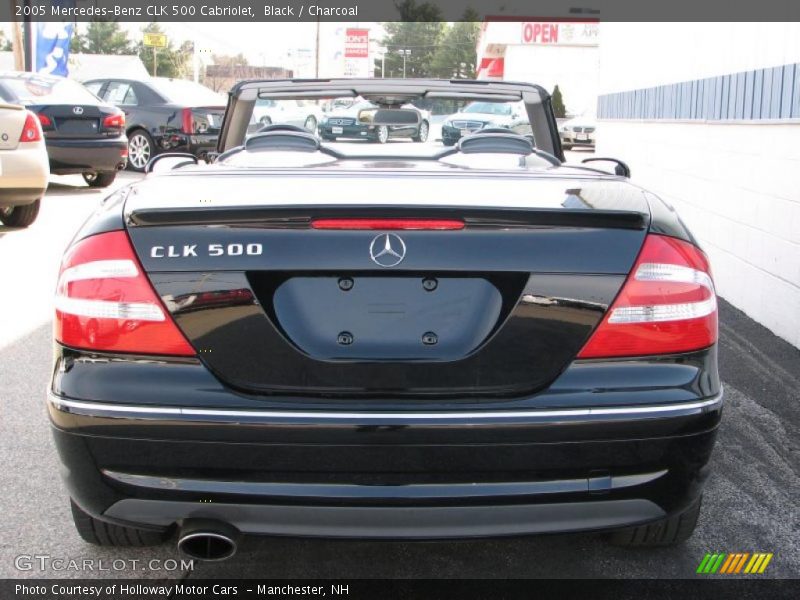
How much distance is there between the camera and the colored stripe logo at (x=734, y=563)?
9.45 feet

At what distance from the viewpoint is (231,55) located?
119 m

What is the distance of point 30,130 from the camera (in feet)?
30.0

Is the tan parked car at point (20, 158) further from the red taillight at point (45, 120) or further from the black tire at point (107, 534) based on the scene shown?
the black tire at point (107, 534)

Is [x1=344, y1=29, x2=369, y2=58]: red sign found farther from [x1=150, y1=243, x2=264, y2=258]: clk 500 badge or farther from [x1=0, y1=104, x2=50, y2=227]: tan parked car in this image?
[x1=150, y1=243, x2=264, y2=258]: clk 500 badge

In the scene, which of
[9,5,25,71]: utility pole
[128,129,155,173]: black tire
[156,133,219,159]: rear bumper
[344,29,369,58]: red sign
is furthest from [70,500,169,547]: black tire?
[344,29,369,58]: red sign

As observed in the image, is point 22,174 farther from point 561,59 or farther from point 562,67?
point 561,59

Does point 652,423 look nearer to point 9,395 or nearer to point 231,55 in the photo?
point 9,395

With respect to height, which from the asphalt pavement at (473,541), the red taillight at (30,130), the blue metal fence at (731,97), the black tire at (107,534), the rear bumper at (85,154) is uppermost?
the blue metal fence at (731,97)

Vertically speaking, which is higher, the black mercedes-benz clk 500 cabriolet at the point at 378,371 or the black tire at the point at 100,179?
the black mercedes-benz clk 500 cabriolet at the point at 378,371

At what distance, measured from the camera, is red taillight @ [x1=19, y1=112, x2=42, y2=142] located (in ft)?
29.7

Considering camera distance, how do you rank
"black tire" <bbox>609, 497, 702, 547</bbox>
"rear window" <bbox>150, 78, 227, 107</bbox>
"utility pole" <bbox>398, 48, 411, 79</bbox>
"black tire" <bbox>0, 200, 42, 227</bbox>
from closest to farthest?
1. "black tire" <bbox>609, 497, 702, 547</bbox>
2. "black tire" <bbox>0, 200, 42, 227</bbox>
3. "rear window" <bbox>150, 78, 227, 107</bbox>
4. "utility pole" <bbox>398, 48, 411, 79</bbox>

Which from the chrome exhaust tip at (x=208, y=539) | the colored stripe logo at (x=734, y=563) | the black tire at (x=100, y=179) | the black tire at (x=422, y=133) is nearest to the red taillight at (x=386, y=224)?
the chrome exhaust tip at (x=208, y=539)

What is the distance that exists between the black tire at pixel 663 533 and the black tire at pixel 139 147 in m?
15.0

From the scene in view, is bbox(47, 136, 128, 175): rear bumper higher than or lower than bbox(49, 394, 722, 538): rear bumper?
higher
